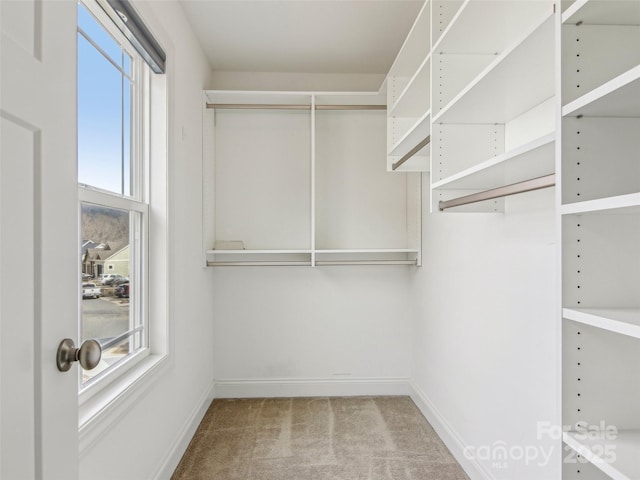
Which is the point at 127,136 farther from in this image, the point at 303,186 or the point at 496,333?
the point at 496,333

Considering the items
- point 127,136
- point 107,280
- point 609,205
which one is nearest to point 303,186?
point 127,136

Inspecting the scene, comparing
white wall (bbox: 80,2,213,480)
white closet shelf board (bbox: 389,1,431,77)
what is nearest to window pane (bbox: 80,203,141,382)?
white wall (bbox: 80,2,213,480)

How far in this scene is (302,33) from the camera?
2.69 meters

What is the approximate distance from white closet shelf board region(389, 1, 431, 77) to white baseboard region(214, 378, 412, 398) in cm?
229

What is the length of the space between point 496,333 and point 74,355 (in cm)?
168

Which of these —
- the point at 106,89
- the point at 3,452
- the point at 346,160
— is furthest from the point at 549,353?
the point at 346,160

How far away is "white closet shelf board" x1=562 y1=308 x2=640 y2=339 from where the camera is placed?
77 centimetres

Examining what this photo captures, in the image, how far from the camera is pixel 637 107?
868 millimetres

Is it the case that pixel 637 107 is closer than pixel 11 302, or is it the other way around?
pixel 11 302

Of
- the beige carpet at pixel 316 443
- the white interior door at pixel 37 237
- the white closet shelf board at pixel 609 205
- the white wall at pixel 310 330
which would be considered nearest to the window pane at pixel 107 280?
the white interior door at pixel 37 237

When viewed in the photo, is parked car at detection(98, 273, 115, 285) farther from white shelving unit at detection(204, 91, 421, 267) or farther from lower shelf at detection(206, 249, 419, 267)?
white shelving unit at detection(204, 91, 421, 267)

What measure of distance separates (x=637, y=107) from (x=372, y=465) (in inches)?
82.4

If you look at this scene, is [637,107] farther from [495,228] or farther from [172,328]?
[172,328]

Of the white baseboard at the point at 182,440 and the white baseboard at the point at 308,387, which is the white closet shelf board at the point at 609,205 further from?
the white baseboard at the point at 308,387
